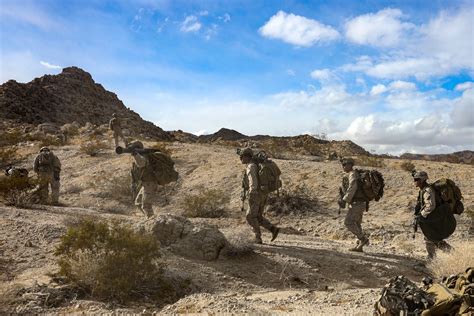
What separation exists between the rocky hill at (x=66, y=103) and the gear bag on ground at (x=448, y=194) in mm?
33162

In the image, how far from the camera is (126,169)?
62.5ft

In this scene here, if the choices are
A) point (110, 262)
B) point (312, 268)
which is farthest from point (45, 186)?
point (312, 268)

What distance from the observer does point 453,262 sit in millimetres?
7199

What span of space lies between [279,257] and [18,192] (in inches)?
267

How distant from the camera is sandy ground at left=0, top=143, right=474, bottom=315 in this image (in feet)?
19.8

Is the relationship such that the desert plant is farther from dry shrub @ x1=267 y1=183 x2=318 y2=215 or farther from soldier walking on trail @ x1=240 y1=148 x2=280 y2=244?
dry shrub @ x1=267 y1=183 x2=318 y2=215

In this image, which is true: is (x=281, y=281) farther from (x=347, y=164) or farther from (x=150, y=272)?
(x=347, y=164)

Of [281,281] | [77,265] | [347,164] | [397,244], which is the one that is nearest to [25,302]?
[77,265]

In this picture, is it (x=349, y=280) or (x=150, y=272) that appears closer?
(x=150, y=272)

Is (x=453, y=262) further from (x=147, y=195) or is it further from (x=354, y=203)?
(x=147, y=195)

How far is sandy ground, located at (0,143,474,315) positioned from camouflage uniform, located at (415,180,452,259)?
0.45m

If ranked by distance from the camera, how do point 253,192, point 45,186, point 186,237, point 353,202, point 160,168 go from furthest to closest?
point 45,186, point 160,168, point 353,202, point 253,192, point 186,237

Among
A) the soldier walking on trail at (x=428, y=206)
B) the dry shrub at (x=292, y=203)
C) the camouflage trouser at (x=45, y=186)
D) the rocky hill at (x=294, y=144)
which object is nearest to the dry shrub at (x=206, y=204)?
the dry shrub at (x=292, y=203)

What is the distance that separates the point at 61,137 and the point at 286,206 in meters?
18.3
